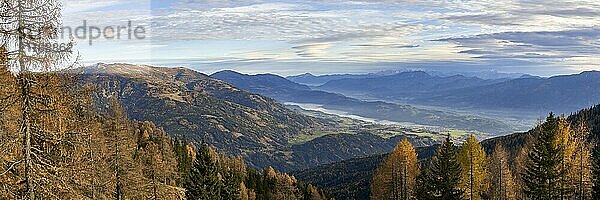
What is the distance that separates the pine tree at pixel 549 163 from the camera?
4550 centimetres

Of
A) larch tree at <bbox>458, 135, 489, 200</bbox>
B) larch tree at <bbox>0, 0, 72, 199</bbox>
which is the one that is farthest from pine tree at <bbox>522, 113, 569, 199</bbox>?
larch tree at <bbox>0, 0, 72, 199</bbox>

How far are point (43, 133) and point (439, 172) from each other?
33462 millimetres

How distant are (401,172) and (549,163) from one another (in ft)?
59.8

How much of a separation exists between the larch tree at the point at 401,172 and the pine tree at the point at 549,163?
1517 centimetres

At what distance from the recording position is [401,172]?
60.5 metres

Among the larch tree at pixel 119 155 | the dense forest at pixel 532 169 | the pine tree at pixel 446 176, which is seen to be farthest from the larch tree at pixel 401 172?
the larch tree at pixel 119 155

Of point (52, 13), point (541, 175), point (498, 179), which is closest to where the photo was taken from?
point (52, 13)

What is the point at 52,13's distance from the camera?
1295 centimetres

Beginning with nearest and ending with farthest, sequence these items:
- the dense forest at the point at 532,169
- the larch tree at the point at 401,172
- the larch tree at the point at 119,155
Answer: the larch tree at the point at 119,155
the dense forest at the point at 532,169
the larch tree at the point at 401,172

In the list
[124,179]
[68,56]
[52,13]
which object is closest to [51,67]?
[68,56]

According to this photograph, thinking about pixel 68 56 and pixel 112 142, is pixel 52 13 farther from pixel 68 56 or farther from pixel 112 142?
pixel 112 142

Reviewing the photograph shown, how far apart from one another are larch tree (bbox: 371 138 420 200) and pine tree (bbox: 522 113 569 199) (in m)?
15.2

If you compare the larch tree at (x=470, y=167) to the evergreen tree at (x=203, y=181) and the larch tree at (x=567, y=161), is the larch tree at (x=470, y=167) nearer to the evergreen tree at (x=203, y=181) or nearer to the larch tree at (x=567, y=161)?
the larch tree at (x=567, y=161)

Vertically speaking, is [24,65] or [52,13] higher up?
[52,13]
